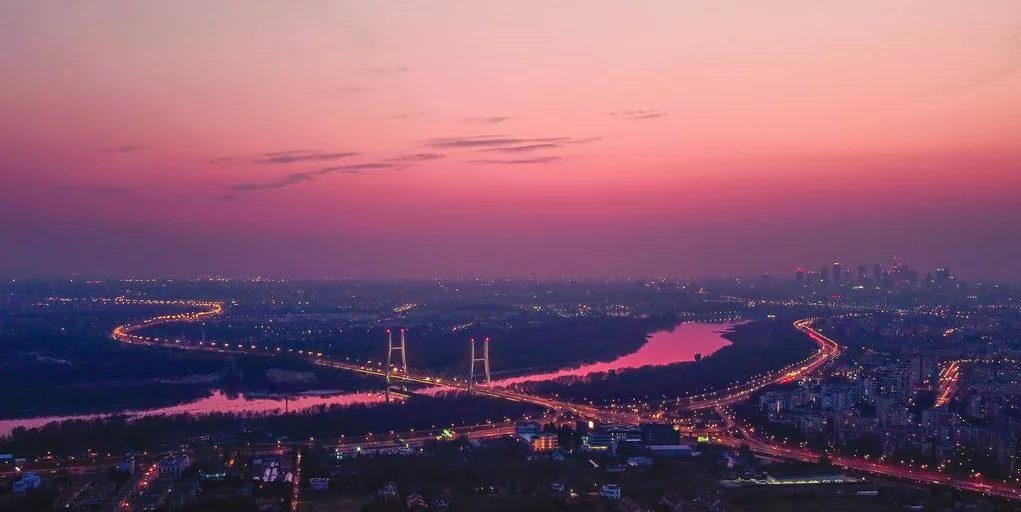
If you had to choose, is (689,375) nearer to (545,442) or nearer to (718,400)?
(718,400)

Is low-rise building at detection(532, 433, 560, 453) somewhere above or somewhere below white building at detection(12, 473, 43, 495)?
below

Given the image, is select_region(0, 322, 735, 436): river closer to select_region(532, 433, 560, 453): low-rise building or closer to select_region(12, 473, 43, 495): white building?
select_region(12, 473, 43, 495): white building

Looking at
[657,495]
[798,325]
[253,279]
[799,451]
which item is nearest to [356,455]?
[657,495]

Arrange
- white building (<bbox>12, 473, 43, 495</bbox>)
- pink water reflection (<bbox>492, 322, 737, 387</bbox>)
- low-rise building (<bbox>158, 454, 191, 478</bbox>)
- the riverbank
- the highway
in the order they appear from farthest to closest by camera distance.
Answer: pink water reflection (<bbox>492, 322, 737, 387</bbox>) < the riverbank < the highway < low-rise building (<bbox>158, 454, 191, 478</bbox>) < white building (<bbox>12, 473, 43, 495</bbox>)

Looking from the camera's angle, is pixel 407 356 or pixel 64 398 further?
pixel 407 356

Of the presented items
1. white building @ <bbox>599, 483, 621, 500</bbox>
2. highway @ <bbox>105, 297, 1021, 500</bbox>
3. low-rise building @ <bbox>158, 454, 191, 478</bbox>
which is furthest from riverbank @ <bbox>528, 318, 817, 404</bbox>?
low-rise building @ <bbox>158, 454, 191, 478</bbox>

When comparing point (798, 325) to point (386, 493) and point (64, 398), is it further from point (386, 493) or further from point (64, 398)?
point (386, 493)

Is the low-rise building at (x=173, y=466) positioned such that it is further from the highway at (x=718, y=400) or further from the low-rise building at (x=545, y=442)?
the low-rise building at (x=545, y=442)

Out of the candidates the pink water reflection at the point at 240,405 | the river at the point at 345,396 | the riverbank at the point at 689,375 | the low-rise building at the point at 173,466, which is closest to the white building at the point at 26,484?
the low-rise building at the point at 173,466
